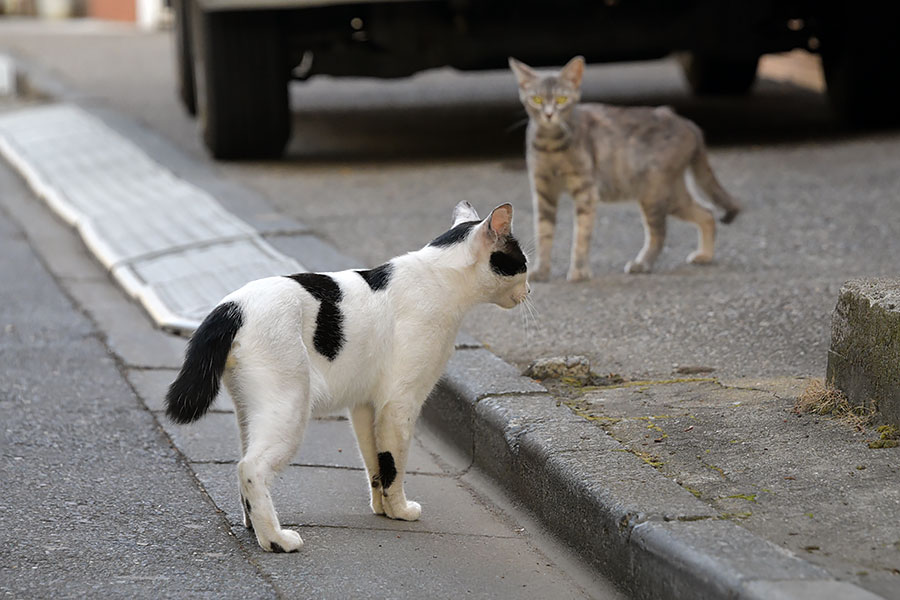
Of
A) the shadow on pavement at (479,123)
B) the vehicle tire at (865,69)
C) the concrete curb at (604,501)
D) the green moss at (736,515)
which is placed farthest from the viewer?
the shadow on pavement at (479,123)

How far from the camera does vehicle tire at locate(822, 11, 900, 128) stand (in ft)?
27.6

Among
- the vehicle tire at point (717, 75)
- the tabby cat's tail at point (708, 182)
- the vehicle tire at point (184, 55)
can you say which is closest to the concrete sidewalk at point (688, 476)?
the tabby cat's tail at point (708, 182)

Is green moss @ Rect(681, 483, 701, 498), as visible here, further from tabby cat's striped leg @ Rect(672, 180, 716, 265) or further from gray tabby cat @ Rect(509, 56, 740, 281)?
tabby cat's striped leg @ Rect(672, 180, 716, 265)

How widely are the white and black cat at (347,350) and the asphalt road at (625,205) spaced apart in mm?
992

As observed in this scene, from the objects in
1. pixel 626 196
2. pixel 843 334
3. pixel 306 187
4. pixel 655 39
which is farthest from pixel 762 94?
pixel 843 334

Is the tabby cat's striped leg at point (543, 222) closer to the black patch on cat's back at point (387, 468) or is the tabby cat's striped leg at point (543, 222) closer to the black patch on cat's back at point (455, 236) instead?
the black patch on cat's back at point (455, 236)

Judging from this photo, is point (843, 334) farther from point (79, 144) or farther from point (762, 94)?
point (762, 94)

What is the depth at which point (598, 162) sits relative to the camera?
18.7 feet

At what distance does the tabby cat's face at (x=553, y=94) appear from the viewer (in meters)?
5.56

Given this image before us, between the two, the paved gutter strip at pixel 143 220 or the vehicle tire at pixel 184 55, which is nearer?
the paved gutter strip at pixel 143 220

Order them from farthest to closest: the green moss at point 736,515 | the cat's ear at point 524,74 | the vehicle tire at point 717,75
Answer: the vehicle tire at point 717,75 → the cat's ear at point 524,74 → the green moss at point 736,515

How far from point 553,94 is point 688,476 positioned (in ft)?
8.80

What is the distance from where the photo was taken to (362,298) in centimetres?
334

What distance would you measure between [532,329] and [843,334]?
142 centimetres
